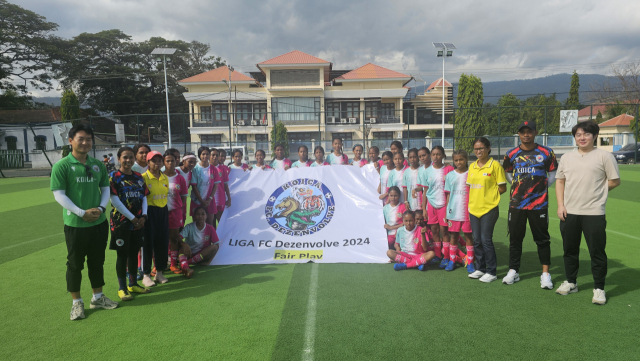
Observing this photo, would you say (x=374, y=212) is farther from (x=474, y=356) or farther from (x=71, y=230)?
(x=71, y=230)

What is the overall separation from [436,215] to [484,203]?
2.88 feet

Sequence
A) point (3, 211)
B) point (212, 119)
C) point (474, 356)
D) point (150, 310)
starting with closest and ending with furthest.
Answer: point (474, 356) < point (150, 310) < point (3, 211) < point (212, 119)

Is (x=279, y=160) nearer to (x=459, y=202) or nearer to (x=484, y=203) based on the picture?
(x=459, y=202)

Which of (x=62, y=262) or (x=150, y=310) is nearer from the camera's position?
(x=150, y=310)

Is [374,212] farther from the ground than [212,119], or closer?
closer

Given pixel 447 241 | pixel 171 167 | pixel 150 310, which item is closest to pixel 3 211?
pixel 171 167

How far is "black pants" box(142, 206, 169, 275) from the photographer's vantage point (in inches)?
173

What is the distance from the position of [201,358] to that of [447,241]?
3473 millimetres

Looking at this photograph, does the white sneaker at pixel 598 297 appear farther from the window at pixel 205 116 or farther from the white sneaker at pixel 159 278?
the window at pixel 205 116

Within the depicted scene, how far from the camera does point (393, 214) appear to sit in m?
5.22

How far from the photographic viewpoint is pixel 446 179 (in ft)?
15.5

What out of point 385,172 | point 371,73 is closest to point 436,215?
point 385,172

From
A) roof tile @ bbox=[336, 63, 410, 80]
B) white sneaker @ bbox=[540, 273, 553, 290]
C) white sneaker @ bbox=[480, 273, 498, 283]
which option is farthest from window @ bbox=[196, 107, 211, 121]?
white sneaker @ bbox=[540, 273, 553, 290]

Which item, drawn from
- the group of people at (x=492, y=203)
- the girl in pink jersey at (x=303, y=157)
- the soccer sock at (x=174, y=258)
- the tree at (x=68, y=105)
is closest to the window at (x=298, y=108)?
the tree at (x=68, y=105)
